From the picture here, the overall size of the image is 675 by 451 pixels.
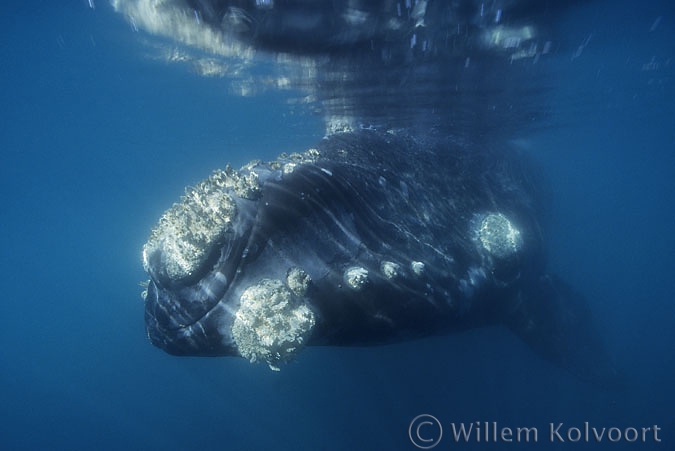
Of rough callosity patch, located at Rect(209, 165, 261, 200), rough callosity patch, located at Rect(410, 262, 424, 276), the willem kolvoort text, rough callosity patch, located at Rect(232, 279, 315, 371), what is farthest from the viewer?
the willem kolvoort text

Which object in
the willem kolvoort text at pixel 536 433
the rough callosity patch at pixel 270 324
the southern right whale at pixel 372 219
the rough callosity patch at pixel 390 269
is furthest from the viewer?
the willem kolvoort text at pixel 536 433

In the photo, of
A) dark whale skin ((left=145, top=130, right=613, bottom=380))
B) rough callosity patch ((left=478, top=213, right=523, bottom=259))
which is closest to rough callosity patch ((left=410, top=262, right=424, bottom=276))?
dark whale skin ((left=145, top=130, right=613, bottom=380))

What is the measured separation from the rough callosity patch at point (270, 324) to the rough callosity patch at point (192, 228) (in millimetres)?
819

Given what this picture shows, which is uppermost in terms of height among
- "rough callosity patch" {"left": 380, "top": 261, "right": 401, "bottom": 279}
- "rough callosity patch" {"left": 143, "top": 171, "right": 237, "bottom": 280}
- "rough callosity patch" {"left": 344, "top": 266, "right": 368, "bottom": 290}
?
"rough callosity patch" {"left": 143, "top": 171, "right": 237, "bottom": 280}

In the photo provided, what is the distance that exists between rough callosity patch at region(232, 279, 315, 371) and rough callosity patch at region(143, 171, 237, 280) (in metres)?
0.82

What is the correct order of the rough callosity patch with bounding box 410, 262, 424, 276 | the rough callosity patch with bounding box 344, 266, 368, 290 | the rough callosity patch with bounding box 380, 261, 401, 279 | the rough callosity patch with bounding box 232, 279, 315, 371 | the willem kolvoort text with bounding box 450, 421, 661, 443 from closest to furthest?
the rough callosity patch with bounding box 232, 279, 315, 371 < the rough callosity patch with bounding box 344, 266, 368, 290 < the rough callosity patch with bounding box 380, 261, 401, 279 < the rough callosity patch with bounding box 410, 262, 424, 276 < the willem kolvoort text with bounding box 450, 421, 661, 443

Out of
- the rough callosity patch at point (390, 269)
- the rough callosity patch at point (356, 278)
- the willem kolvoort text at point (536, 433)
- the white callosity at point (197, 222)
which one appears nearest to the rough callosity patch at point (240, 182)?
the white callosity at point (197, 222)

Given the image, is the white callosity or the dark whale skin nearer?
the white callosity

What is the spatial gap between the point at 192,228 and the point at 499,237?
7.00 metres

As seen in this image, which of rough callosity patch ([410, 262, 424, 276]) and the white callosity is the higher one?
the white callosity

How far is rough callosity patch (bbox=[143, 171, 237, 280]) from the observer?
4.50 m

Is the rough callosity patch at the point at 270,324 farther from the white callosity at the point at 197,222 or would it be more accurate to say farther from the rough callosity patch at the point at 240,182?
the rough callosity patch at the point at 240,182

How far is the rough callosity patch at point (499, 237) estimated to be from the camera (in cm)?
828

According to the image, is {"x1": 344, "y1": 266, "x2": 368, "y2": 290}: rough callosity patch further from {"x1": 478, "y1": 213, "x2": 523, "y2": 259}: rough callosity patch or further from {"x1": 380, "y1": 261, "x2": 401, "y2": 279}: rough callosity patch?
{"x1": 478, "y1": 213, "x2": 523, "y2": 259}: rough callosity patch
